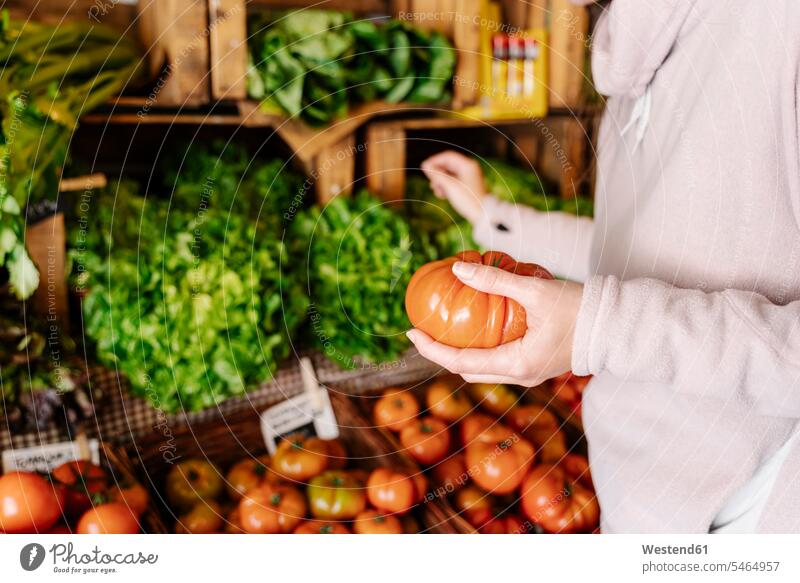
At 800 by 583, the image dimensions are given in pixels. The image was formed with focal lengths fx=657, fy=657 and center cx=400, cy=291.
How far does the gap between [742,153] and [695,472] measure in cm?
30

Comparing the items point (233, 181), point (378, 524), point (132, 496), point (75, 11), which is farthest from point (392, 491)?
point (75, 11)

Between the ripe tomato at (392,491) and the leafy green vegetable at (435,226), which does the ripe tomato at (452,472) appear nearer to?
the ripe tomato at (392,491)

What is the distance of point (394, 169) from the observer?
45.7 inches

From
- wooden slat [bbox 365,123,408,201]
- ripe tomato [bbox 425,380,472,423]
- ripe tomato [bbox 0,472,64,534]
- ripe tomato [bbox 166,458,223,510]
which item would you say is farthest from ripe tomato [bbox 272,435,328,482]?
wooden slat [bbox 365,123,408,201]

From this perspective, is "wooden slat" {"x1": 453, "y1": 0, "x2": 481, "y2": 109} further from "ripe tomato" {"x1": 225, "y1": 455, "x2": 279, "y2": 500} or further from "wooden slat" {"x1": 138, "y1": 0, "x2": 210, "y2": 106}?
"ripe tomato" {"x1": 225, "y1": 455, "x2": 279, "y2": 500}

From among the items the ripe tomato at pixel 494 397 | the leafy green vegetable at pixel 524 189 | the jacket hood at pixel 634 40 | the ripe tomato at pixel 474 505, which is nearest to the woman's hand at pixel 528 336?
the jacket hood at pixel 634 40

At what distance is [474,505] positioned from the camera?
105 centimetres

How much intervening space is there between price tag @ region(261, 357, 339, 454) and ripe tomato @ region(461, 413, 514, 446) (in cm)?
23

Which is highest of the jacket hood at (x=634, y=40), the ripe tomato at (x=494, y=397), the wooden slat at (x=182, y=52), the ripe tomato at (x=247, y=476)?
the wooden slat at (x=182, y=52)

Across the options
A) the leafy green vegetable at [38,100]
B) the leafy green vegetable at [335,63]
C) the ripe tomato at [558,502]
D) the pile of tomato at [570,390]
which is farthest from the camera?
the pile of tomato at [570,390]

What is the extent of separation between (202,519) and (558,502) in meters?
0.57

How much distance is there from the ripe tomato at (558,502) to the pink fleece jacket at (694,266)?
0.33 m

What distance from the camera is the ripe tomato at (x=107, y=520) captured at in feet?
2.77

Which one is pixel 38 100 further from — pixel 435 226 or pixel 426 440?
pixel 426 440
